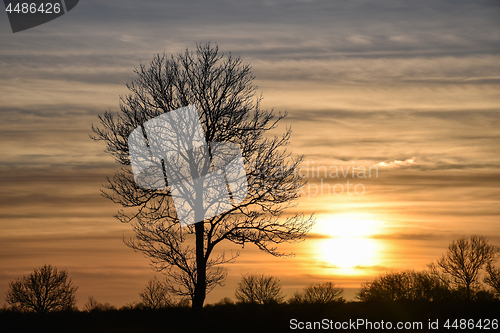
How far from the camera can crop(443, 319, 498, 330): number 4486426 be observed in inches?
741

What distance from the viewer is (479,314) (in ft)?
67.3

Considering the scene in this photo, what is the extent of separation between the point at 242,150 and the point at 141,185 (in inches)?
153

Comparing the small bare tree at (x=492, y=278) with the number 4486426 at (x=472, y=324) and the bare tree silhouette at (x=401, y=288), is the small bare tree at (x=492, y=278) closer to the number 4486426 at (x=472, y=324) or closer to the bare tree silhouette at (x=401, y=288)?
the bare tree silhouette at (x=401, y=288)

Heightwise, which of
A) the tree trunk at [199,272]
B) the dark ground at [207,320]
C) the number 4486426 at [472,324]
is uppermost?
the tree trunk at [199,272]

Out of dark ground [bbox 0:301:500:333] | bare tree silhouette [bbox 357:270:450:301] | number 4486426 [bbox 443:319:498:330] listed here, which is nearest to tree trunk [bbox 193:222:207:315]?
dark ground [bbox 0:301:500:333]

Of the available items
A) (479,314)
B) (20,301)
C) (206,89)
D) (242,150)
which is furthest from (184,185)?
(20,301)

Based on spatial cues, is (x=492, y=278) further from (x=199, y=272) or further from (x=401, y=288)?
(x=199, y=272)

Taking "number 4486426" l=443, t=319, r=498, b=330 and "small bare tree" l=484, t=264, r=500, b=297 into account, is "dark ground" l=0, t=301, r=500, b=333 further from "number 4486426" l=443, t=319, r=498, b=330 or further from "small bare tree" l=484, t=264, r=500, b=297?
"small bare tree" l=484, t=264, r=500, b=297

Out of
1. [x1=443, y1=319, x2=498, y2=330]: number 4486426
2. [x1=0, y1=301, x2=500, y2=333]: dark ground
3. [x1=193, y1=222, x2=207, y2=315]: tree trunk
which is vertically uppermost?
[x1=193, y1=222, x2=207, y2=315]: tree trunk

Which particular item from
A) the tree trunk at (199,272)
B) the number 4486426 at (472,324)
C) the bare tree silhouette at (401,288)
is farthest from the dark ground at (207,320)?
the bare tree silhouette at (401,288)

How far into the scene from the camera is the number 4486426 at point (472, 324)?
1882 cm

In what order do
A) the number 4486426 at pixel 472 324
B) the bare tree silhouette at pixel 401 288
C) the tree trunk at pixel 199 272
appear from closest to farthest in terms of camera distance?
the tree trunk at pixel 199 272 < the number 4486426 at pixel 472 324 < the bare tree silhouette at pixel 401 288

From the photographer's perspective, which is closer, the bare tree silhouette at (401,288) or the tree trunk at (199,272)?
the tree trunk at (199,272)

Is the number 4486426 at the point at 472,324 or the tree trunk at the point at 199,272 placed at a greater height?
the tree trunk at the point at 199,272
